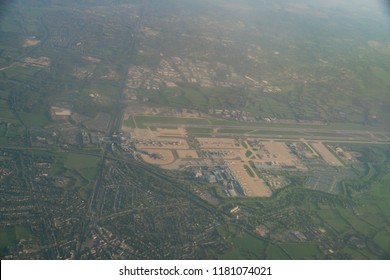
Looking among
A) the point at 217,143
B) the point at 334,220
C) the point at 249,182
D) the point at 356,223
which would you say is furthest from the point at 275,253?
the point at 217,143

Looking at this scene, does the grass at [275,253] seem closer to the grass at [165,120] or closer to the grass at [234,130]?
the grass at [234,130]

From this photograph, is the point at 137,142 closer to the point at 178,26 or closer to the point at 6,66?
the point at 6,66

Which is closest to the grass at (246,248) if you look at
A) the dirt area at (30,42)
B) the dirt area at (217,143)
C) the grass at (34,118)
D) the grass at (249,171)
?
the grass at (249,171)

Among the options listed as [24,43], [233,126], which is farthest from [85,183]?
[24,43]

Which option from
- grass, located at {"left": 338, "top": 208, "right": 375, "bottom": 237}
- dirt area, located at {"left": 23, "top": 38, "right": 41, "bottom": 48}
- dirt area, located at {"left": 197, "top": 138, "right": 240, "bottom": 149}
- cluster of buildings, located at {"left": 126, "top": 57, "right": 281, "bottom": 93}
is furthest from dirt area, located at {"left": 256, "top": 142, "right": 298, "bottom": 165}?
dirt area, located at {"left": 23, "top": 38, "right": 41, "bottom": 48}

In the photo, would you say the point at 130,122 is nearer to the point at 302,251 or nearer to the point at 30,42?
the point at 302,251

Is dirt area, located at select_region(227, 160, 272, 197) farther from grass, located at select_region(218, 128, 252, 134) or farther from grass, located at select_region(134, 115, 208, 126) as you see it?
grass, located at select_region(134, 115, 208, 126)

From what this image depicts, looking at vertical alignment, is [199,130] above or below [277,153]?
below
